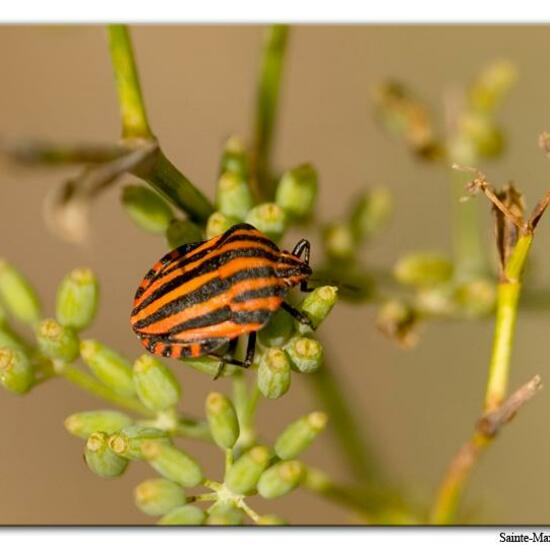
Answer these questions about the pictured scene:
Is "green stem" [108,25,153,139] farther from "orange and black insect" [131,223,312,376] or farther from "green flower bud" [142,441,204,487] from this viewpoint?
"green flower bud" [142,441,204,487]

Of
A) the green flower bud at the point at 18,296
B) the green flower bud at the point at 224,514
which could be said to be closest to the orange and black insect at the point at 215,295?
the green flower bud at the point at 224,514

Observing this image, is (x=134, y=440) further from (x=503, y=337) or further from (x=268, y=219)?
(x=503, y=337)

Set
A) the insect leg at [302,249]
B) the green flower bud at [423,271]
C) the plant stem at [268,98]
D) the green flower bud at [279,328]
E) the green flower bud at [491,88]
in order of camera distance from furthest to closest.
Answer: the green flower bud at [491,88] < the green flower bud at [423,271] < the plant stem at [268,98] < the insect leg at [302,249] < the green flower bud at [279,328]

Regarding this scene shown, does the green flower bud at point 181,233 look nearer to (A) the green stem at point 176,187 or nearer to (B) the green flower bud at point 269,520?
(A) the green stem at point 176,187

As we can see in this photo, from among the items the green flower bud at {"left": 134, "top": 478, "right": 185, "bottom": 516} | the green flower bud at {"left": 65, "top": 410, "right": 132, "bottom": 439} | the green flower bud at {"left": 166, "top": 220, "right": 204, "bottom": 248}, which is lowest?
the green flower bud at {"left": 134, "top": 478, "right": 185, "bottom": 516}

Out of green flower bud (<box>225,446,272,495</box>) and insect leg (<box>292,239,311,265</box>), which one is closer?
green flower bud (<box>225,446,272,495</box>)

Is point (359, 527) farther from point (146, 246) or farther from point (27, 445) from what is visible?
point (146, 246)

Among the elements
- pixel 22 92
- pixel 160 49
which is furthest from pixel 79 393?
pixel 160 49

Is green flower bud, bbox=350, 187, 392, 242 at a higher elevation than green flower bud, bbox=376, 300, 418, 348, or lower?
higher

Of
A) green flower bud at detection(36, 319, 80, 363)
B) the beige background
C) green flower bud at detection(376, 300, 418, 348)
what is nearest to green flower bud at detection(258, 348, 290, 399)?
green flower bud at detection(36, 319, 80, 363)
